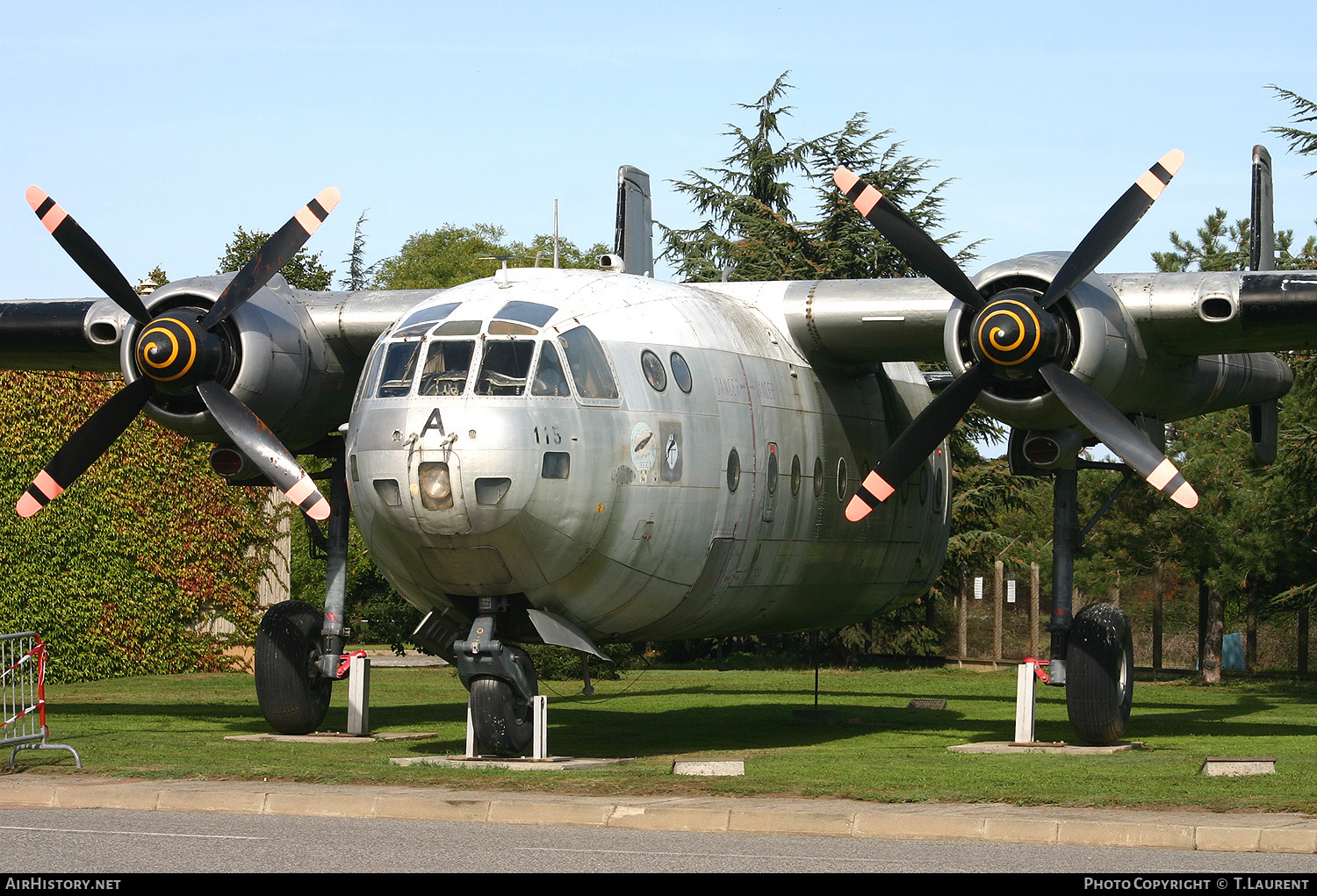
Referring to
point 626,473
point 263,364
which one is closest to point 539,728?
point 626,473

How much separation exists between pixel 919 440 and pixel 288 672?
7259mm

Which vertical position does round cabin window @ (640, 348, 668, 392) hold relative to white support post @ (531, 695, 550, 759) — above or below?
above

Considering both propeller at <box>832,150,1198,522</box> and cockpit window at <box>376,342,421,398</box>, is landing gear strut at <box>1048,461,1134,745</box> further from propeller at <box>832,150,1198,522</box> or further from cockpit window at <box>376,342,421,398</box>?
cockpit window at <box>376,342,421,398</box>

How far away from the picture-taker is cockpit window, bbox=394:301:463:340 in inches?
523

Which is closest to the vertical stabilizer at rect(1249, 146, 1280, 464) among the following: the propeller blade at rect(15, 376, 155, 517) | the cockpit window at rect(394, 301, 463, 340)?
the cockpit window at rect(394, 301, 463, 340)

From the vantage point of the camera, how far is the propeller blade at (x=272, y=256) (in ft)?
51.7

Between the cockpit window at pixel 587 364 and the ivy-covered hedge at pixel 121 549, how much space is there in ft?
50.3

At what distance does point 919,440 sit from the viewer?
15.4 meters

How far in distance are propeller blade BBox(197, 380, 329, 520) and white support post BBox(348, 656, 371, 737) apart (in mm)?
2532

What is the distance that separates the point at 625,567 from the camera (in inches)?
529

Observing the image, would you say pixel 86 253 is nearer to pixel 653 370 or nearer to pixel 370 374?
pixel 370 374

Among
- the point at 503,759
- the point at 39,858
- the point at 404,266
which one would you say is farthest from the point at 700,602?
the point at 404,266

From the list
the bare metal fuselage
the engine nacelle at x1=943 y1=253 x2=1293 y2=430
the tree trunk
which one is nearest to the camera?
the bare metal fuselage
